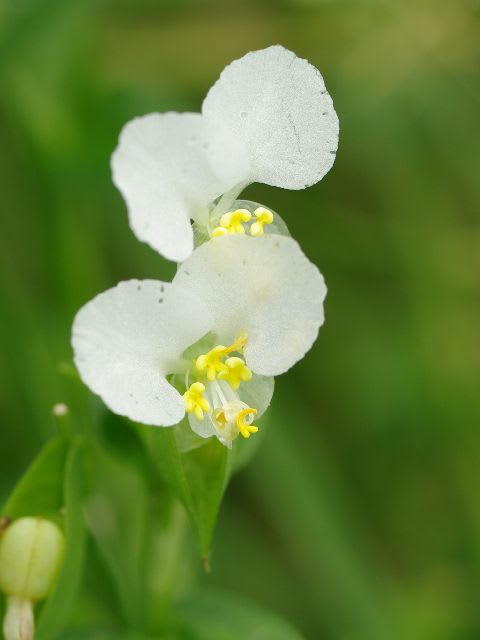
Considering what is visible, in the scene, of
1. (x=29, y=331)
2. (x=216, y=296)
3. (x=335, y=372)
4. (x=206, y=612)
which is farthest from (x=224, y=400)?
(x=335, y=372)

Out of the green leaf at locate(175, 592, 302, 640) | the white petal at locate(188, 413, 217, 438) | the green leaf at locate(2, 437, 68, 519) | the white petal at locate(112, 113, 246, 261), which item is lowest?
the green leaf at locate(175, 592, 302, 640)

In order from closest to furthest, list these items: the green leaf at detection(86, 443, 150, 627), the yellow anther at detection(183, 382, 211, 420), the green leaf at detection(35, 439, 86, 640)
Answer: the yellow anther at detection(183, 382, 211, 420), the green leaf at detection(35, 439, 86, 640), the green leaf at detection(86, 443, 150, 627)

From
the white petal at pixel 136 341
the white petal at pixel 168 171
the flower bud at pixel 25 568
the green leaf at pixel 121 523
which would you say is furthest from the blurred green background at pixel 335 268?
the white petal at pixel 168 171

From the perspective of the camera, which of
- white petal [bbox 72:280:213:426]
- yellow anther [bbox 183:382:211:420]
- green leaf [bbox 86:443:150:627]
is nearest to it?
white petal [bbox 72:280:213:426]

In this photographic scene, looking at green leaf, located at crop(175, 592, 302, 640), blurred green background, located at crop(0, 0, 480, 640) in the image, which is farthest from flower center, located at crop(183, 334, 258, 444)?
blurred green background, located at crop(0, 0, 480, 640)

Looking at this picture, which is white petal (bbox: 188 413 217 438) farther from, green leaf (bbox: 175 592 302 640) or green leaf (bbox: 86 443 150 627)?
green leaf (bbox: 175 592 302 640)

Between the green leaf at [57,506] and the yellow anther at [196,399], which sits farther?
the green leaf at [57,506]

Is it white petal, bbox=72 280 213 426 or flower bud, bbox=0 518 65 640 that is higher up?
white petal, bbox=72 280 213 426

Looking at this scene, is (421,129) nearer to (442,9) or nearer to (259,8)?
(442,9)

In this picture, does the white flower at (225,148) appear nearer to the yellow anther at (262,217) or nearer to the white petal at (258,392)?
the yellow anther at (262,217)
